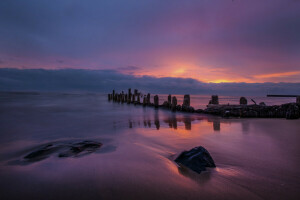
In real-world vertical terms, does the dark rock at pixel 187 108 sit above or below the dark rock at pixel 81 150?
above

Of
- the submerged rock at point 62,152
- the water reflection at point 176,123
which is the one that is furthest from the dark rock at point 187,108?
the submerged rock at point 62,152

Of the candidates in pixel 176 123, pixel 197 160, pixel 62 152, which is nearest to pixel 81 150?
pixel 62 152

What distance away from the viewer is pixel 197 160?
292 centimetres

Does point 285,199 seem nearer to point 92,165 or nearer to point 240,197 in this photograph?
point 240,197

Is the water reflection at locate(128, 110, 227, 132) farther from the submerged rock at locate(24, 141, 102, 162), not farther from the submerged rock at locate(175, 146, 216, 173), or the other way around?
the submerged rock at locate(175, 146, 216, 173)

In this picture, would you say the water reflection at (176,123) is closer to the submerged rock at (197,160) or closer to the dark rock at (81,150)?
the dark rock at (81,150)

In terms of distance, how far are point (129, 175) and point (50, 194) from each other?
1127 millimetres

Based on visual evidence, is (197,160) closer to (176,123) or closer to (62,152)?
(62,152)

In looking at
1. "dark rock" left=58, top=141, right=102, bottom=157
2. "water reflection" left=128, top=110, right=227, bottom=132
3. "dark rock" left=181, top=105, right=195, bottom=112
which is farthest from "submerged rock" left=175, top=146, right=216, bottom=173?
"dark rock" left=181, top=105, right=195, bottom=112

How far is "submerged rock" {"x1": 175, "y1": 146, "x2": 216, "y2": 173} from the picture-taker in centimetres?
282

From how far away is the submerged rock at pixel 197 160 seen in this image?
9.25 feet

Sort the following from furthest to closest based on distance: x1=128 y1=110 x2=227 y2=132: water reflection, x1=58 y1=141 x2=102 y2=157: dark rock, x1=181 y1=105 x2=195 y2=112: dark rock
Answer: x1=181 y1=105 x2=195 y2=112: dark rock < x1=128 y1=110 x2=227 y2=132: water reflection < x1=58 y1=141 x2=102 y2=157: dark rock

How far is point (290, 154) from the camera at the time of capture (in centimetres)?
368

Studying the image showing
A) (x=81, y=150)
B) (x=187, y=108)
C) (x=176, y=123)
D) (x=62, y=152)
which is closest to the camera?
(x=62, y=152)
